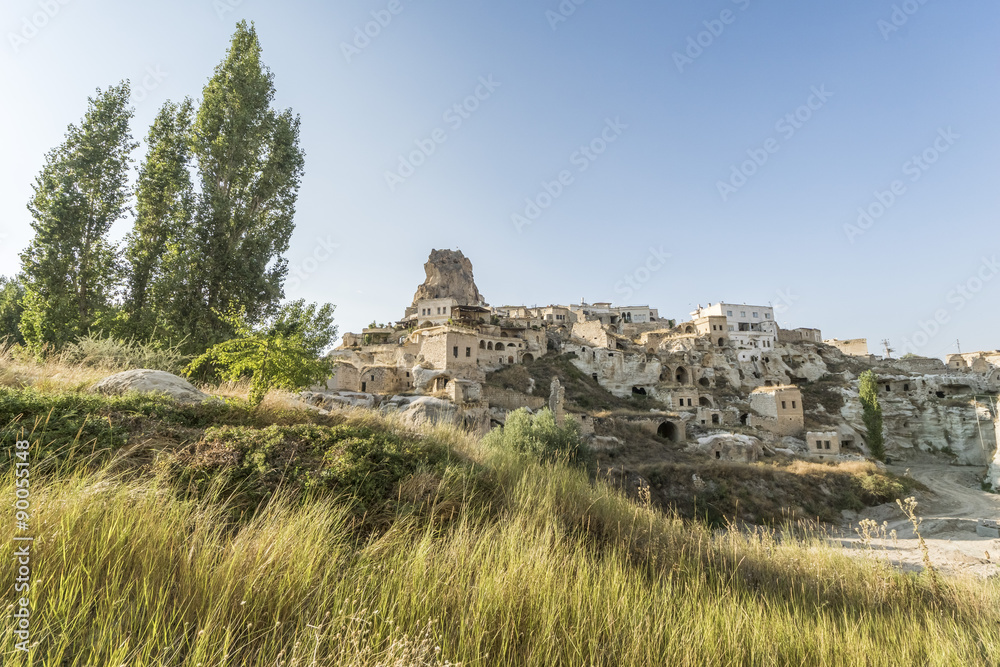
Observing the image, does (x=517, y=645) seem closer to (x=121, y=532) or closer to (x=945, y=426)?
(x=121, y=532)

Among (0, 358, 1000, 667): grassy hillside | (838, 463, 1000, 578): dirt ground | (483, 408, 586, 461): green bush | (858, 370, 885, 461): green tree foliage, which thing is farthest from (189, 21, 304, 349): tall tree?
(858, 370, 885, 461): green tree foliage

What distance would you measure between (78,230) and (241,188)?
4711 mm

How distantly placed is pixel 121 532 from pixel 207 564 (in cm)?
62

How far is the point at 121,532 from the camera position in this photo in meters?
2.77

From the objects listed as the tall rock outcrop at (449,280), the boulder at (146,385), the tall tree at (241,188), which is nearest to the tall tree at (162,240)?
the tall tree at (241,188)

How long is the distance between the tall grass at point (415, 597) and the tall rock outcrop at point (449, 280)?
211 feet

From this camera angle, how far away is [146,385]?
6.40 metres

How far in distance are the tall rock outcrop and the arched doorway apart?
126ft

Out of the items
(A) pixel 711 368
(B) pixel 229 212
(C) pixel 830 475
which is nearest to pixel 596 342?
(A) pixel 711 368

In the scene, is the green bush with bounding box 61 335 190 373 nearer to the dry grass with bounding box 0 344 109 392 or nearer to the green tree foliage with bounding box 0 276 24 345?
the dry grass with bounding box 0 344 109 392

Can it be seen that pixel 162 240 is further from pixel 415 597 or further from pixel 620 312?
pixel 620 312

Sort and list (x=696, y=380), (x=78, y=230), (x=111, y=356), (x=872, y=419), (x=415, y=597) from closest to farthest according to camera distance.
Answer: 1. (x=415, y=597)
2. (x=111, y=356)
3. (x=78, y=230)
4. (x=872, y=419)
5. (x=696, y=380)

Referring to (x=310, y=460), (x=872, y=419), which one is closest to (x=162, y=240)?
(x=310, y=460)

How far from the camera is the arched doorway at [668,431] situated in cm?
3562
